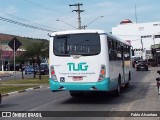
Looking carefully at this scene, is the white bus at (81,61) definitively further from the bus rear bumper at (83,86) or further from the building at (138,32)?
the building at (138,32)

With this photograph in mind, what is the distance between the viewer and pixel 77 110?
13781mm

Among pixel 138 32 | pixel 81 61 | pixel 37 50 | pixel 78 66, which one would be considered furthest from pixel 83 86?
pixel 138 32

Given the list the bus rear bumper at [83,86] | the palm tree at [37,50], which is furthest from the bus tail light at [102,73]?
the palm tree at [37,50]

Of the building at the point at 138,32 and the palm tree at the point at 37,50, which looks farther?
the building at the point at 138,32

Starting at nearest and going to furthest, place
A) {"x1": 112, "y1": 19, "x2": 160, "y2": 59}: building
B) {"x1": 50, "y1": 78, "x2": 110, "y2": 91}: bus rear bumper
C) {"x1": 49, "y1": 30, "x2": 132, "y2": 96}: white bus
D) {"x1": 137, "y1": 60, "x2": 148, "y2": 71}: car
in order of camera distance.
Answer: {"x1": 50, "y1": 78, "x2": 110, "y2": 91}: bus rear bumper < {"x1": 49, "y1": 30, "x2": 132, "y2": 96}: white bus < {"x1": 137, "y1": 60, "x2": 148, "y2": 71}: car < {"x1": 112, "y1": 19, "x2": 160, "y2": 59}: building

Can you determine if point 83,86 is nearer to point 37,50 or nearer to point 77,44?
point 77,44

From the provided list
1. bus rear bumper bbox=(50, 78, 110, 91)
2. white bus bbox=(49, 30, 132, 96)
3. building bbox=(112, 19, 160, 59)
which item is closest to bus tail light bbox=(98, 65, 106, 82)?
white bus bbox=(49, 30, 132, 96)

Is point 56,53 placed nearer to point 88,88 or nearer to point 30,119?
point 88,88

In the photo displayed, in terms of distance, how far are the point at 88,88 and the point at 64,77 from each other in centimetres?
110

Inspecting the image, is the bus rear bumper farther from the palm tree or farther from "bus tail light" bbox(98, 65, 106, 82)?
the palm tree

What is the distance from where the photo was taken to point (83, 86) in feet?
51.7

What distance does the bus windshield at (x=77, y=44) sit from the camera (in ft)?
52.1

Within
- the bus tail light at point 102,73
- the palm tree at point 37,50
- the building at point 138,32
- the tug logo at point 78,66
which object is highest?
the building at point 138,32

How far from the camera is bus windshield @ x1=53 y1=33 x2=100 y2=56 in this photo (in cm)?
1589
